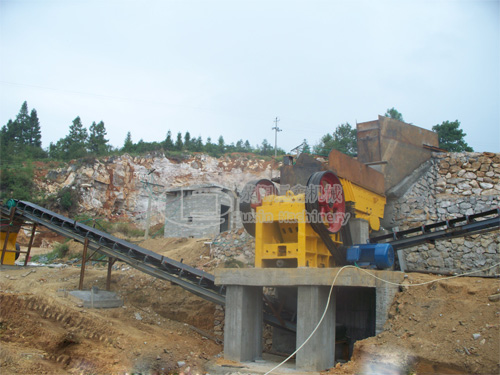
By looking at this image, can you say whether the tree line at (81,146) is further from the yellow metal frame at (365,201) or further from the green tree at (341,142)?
the yellow metal frame at (365,201)

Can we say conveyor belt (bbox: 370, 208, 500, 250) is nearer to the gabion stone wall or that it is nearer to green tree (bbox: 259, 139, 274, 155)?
the gabion stone wall

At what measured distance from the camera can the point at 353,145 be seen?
3853cm

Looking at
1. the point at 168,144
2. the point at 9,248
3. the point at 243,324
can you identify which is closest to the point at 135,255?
the point at 243,324

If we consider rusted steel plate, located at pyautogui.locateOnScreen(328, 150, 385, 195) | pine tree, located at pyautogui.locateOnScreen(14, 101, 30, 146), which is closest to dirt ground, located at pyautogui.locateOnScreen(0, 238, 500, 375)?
rusted steel plate, located at pyautogui.locateOnScreen(328, 150, 385, 195)

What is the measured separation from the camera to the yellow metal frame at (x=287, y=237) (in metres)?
10.9

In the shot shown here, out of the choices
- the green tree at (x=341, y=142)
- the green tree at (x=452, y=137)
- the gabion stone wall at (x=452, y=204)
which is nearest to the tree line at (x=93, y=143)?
the green tree at (x=341, y=142)

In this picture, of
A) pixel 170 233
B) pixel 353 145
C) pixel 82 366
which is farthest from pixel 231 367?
pixel 353 145

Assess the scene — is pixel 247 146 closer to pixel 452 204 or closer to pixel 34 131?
pixel 34 131

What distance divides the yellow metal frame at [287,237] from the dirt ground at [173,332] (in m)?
2.21

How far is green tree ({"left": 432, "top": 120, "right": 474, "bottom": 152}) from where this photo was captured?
92.2 feet

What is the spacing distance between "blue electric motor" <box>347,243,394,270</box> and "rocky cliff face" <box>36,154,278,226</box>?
26251 millimetres

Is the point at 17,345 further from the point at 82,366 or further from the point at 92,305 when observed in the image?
the point at 92,305

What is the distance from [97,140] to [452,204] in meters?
40.1

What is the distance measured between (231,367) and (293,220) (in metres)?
3.74
